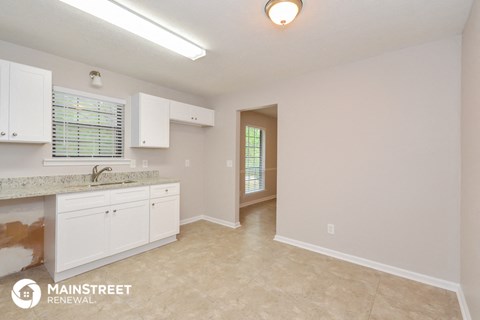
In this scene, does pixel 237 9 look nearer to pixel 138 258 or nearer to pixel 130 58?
pixel 130 58

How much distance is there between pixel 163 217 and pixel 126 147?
119cm

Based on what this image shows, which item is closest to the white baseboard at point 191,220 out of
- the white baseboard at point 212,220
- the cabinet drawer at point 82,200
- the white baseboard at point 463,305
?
the white baseboard at point 212,220

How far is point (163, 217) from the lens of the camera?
118 inches

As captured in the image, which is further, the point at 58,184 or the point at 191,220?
the point at 191,220

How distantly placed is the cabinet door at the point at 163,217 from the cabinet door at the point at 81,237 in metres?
0.58

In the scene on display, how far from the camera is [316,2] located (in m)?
1.63

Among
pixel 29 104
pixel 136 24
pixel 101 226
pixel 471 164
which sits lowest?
pixel 101 226

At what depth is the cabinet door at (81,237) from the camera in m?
2.12

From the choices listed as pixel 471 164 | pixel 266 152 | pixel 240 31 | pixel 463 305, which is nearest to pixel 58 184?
pixel 240 31

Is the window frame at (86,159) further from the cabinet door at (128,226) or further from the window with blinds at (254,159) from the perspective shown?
the window with blinds at (254,159)

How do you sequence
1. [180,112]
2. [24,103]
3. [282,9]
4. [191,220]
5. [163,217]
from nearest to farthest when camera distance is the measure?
1. [282,9]
2. [24,103]
3. [163,217]
4. [180,112]
5. [191,220]

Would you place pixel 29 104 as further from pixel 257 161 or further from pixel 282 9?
pixel 257 161

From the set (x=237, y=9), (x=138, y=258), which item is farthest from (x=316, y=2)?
(x=138, y=258)

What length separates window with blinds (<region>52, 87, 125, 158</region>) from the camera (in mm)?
2615
